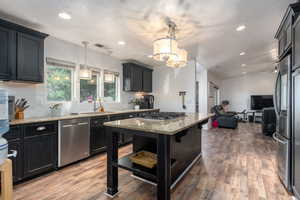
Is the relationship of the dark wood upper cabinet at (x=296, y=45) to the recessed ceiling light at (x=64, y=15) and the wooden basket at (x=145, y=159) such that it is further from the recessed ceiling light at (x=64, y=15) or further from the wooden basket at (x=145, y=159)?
the recessed ceiling light at (x=64, y=15)

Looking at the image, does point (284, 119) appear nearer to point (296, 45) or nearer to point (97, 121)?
point (296, 45)

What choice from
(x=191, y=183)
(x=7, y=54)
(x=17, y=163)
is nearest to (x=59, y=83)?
(x=7, y=54)

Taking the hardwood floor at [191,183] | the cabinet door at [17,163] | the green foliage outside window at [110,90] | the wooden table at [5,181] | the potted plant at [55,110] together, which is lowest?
the hardwood floor at [191,183]

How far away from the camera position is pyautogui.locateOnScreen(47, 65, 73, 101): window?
325 cm

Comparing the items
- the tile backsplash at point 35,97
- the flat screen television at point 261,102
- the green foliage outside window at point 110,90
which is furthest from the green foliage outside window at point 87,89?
the flat screen television at point 261,102

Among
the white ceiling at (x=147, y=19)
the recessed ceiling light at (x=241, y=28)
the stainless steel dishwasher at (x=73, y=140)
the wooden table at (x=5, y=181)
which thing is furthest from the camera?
the recessed ceiling light at (x=241, y=28)

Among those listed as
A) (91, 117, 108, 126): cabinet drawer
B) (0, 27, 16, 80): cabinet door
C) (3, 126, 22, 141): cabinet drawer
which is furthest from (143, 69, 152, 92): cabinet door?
(3, 126, 22, 141): cabinet drawer

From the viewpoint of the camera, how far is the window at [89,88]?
386 centimetres

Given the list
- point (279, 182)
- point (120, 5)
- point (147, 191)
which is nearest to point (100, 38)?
point (120, 5)

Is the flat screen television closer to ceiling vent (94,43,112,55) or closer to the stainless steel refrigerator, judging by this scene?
the stainless steel refrigerator

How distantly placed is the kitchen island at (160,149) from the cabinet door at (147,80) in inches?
116

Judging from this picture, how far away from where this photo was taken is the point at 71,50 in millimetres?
3570

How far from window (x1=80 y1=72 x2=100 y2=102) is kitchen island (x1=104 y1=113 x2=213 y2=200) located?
210 centimetres

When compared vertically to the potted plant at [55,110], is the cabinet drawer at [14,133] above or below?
below
